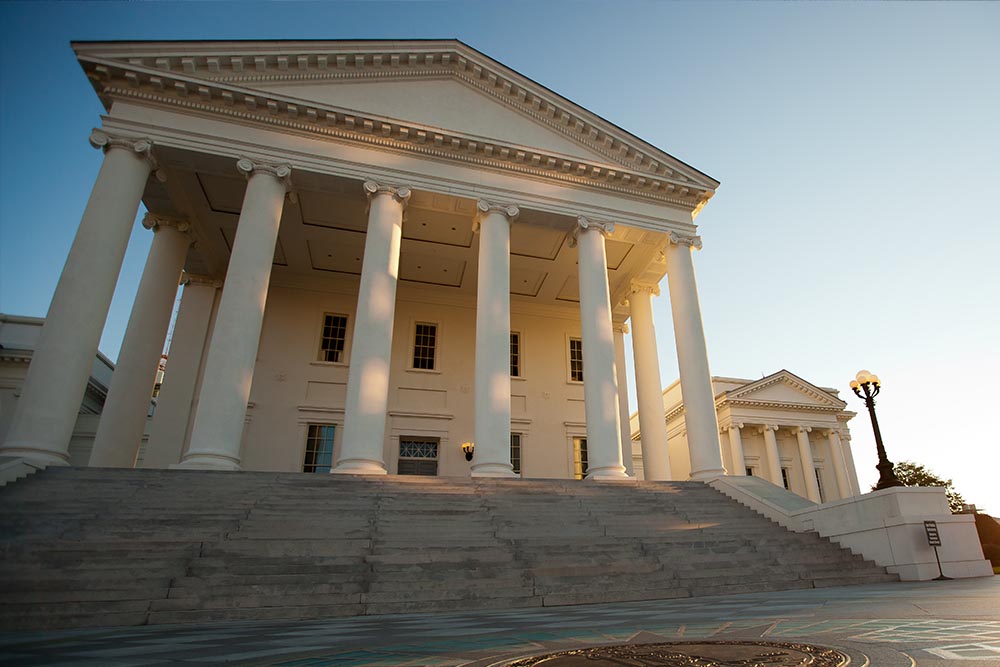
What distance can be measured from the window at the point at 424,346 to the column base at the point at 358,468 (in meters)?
10.1

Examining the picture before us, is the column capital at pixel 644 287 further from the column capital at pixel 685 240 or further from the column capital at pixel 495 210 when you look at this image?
the column capital at pixel 495 210

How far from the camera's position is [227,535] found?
28.3 feet

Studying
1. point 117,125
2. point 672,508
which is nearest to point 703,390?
point 672,508

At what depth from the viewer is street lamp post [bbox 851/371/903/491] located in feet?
37.4

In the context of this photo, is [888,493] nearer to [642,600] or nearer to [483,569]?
[642,600]

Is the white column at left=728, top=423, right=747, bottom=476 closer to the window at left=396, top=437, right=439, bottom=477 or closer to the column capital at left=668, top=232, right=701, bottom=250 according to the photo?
the column capital at left=668, top=232, right=701, bottom=250

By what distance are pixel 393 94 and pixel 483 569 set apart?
15.7 meters

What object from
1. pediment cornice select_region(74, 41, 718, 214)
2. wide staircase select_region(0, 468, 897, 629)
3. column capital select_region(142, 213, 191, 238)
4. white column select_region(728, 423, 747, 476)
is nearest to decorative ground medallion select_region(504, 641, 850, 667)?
wide staircase select_region(0, 468, 897, 629)

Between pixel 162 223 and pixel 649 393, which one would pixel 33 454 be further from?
pixel 649 393

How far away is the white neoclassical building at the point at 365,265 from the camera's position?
14312 mm

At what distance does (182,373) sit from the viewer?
19.7 m

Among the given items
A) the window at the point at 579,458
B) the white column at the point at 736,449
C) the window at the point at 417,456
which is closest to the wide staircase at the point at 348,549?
the window at the point at 417,456

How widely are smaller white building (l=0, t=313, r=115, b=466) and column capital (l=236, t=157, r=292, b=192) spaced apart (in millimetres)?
14916

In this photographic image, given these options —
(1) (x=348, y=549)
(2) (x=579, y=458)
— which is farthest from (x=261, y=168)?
(2) (x=579, y=458)
